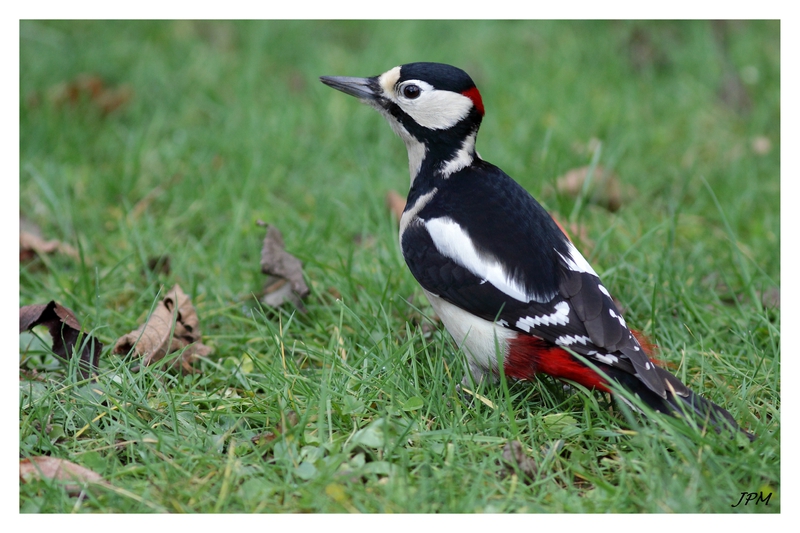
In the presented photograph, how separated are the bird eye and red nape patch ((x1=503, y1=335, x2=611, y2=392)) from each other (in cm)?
111

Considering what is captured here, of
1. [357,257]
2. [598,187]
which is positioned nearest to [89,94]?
[357,257]

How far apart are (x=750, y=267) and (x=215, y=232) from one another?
2.73 meters

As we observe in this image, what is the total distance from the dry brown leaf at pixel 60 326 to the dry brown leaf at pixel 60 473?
Answer: 0.64 metres

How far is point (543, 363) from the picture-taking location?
2.86m

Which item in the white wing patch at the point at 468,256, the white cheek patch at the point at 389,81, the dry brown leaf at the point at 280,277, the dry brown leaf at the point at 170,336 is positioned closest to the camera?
the white wing patch at the point at 468,256

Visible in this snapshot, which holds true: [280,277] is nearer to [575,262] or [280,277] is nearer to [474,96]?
[474,96]

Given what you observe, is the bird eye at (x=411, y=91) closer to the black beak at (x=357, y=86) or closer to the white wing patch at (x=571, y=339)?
the black beak at (x=357, y=86)

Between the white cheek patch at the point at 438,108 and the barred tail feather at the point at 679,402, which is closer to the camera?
the barred tail feather at the point at 679,402

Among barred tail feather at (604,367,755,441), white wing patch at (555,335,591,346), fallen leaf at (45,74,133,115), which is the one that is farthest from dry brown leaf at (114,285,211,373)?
fallen leaf at (45,74,133,115)

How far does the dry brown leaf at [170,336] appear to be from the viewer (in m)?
3.21

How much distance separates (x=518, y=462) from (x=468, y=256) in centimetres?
79

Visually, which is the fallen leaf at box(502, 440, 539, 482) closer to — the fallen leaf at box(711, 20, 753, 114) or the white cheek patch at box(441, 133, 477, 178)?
the white cheek patch at box(441, 133, 477, 178)

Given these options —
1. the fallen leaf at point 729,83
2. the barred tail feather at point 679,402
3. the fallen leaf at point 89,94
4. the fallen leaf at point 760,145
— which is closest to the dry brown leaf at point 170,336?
the barred tail feather at point 679,402
